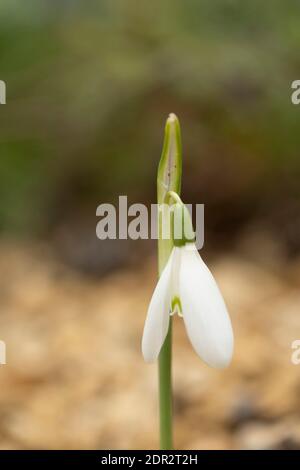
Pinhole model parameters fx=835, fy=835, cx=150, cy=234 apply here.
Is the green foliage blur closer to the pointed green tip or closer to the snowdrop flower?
the pointed green tip

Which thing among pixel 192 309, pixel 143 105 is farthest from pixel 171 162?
pixel 143 105

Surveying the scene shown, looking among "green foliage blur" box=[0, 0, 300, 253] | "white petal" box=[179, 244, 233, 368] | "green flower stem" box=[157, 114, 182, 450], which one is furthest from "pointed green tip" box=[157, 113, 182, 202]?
"green foliage blur" box=[0, 0, 300, 253]

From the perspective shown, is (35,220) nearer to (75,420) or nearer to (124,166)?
(124,166)

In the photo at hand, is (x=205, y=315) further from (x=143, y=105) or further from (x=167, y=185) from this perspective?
(x=143, y=105)

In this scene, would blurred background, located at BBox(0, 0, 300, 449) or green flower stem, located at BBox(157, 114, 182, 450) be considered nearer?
green flower stem, located at BBox(157, 114, 182, 450)

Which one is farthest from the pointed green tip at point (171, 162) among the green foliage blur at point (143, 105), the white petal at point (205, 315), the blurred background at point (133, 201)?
the green foliage blur at point (143, 105)

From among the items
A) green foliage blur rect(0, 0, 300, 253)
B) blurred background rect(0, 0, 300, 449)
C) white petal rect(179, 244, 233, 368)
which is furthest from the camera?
green foliage blur rect(0, 0, 300, 253)

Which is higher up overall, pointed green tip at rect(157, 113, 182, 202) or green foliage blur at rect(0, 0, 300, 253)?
green foliage blur at rect(0, 0, 300, 253)
